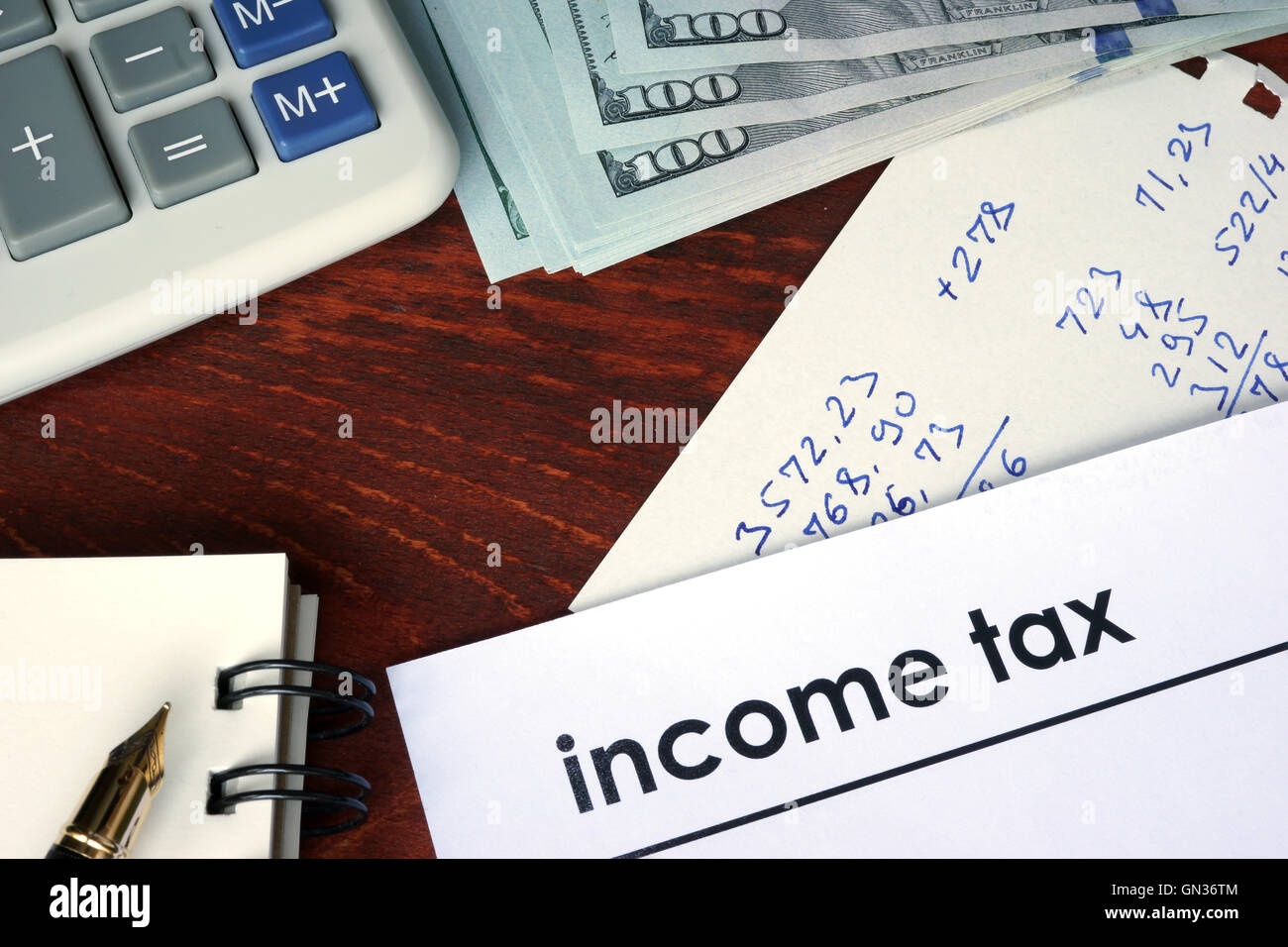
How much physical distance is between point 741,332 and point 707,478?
7 centimetres

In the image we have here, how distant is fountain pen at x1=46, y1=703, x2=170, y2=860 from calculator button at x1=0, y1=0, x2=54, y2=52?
26 centimetres

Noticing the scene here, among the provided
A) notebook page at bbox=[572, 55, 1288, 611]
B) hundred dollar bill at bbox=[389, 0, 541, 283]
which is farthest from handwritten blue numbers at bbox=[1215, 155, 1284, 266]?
hundred dollar bill at bbox=[389, 0, 541, 283]

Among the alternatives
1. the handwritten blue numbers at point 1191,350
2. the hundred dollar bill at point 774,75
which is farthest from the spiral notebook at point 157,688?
the handwritten blue numbers at point 1191,350

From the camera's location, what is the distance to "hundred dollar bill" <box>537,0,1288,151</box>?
17.7 inches

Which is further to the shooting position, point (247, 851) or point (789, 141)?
point (789, 141)

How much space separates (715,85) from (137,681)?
34 centimetres

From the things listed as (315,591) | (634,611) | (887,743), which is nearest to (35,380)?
(315,591)

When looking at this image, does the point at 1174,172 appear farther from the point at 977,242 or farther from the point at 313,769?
the point at 313,769

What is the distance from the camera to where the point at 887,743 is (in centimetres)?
39

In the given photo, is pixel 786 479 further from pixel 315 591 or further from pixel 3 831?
pixel 3 831

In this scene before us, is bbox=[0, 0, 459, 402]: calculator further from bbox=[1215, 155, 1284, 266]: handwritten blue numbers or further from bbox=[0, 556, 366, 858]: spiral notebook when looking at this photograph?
bbox=[1215, 155, 1284, 266]: handwritten blue numbers

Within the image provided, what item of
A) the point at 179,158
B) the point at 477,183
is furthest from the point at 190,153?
the point at 477,183

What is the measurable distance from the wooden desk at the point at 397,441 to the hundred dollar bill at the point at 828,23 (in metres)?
0.10

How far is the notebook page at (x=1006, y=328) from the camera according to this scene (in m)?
0.41
